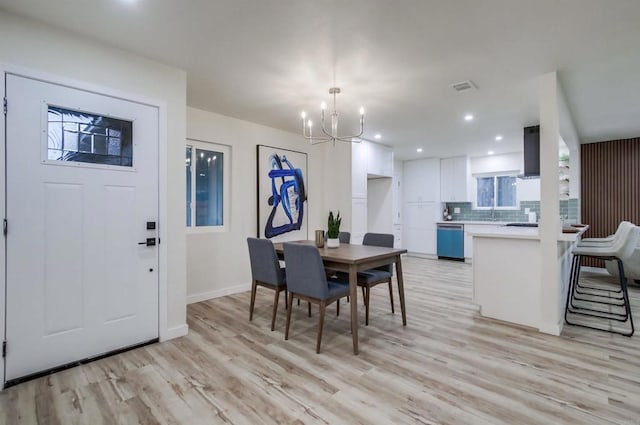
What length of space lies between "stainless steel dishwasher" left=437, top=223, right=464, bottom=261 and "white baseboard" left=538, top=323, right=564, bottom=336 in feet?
13.4

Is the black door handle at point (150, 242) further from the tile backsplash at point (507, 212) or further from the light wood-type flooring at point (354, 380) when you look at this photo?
the tile backsplash at point (507, 212)

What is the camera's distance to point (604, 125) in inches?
190

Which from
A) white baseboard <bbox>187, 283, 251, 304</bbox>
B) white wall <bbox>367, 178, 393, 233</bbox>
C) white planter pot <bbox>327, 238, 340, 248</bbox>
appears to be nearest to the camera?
white planter pot <bbox>327, 238, 340, 248</bbox>

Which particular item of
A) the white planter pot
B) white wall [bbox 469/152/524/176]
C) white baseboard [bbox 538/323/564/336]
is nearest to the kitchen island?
white baseboard [bbox 538/323/564/336]

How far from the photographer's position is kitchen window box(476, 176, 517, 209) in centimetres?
695

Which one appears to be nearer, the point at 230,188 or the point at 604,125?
the point at 230,188

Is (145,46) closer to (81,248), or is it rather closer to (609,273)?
(81,248)

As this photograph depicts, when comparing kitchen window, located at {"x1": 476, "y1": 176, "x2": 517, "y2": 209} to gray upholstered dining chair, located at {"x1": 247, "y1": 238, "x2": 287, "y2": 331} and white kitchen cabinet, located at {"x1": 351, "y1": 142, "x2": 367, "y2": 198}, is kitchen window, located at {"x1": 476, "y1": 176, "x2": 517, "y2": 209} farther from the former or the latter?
gray upholstered dining chair, located at {"x1": 247, "y1": 238, "x2": 287, "y2": 331}

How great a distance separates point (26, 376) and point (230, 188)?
2.75m

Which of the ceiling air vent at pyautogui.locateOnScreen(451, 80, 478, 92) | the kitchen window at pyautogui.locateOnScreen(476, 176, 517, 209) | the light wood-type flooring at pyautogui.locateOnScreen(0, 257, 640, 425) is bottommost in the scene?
the light wood-type flooring at pyautogui.locateOnScreen(0, 257, 640, 425)

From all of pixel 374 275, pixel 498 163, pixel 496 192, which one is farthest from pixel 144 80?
pixel 496 192

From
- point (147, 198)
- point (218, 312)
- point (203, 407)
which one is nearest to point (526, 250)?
point (203, 407)

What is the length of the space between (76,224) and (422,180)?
694cm

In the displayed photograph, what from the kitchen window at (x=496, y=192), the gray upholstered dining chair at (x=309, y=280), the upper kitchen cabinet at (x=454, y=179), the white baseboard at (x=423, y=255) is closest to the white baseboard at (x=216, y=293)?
the gray upholstered dining chair at (x=309, y=280)
